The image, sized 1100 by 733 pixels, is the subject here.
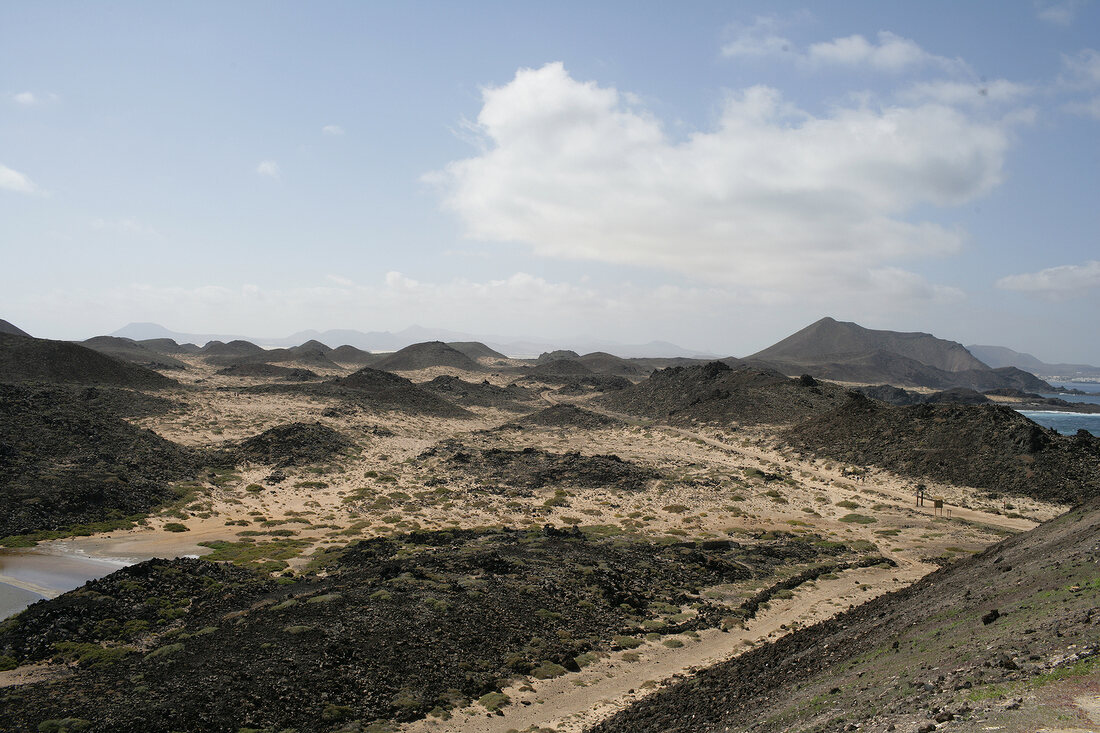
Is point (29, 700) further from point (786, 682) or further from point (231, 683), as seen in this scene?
point (786, 682)

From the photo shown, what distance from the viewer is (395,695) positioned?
51.2 ft

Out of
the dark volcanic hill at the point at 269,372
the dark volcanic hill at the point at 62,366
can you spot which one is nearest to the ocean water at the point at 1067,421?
the dark volcanic hill at the point at 269,372

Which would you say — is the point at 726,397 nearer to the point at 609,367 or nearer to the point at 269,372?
the point at 269,372

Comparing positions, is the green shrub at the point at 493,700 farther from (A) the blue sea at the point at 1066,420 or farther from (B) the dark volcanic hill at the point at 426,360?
(B) the dark volcanic hill at the point at 426,360

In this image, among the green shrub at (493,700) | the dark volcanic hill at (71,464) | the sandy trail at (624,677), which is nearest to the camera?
the sandy trail at (624,677)

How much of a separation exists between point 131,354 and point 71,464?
143703mm


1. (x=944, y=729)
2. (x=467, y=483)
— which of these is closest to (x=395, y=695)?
(x=944, y=729)

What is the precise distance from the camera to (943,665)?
1115 centimetres

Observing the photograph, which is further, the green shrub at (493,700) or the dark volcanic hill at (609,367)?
the dark volcanic hill at (609,367)

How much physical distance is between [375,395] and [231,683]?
75.0 metres

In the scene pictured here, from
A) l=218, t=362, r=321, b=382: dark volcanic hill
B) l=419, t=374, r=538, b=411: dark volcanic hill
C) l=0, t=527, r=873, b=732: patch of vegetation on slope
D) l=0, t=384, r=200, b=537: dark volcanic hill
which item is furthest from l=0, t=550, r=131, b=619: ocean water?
l=218, t=362, r=321, b=382: dark volcanic hill

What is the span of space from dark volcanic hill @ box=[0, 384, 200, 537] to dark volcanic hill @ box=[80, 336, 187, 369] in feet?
312

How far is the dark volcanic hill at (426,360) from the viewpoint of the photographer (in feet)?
530

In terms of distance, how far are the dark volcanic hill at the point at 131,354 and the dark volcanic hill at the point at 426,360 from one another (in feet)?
Answer: 172
